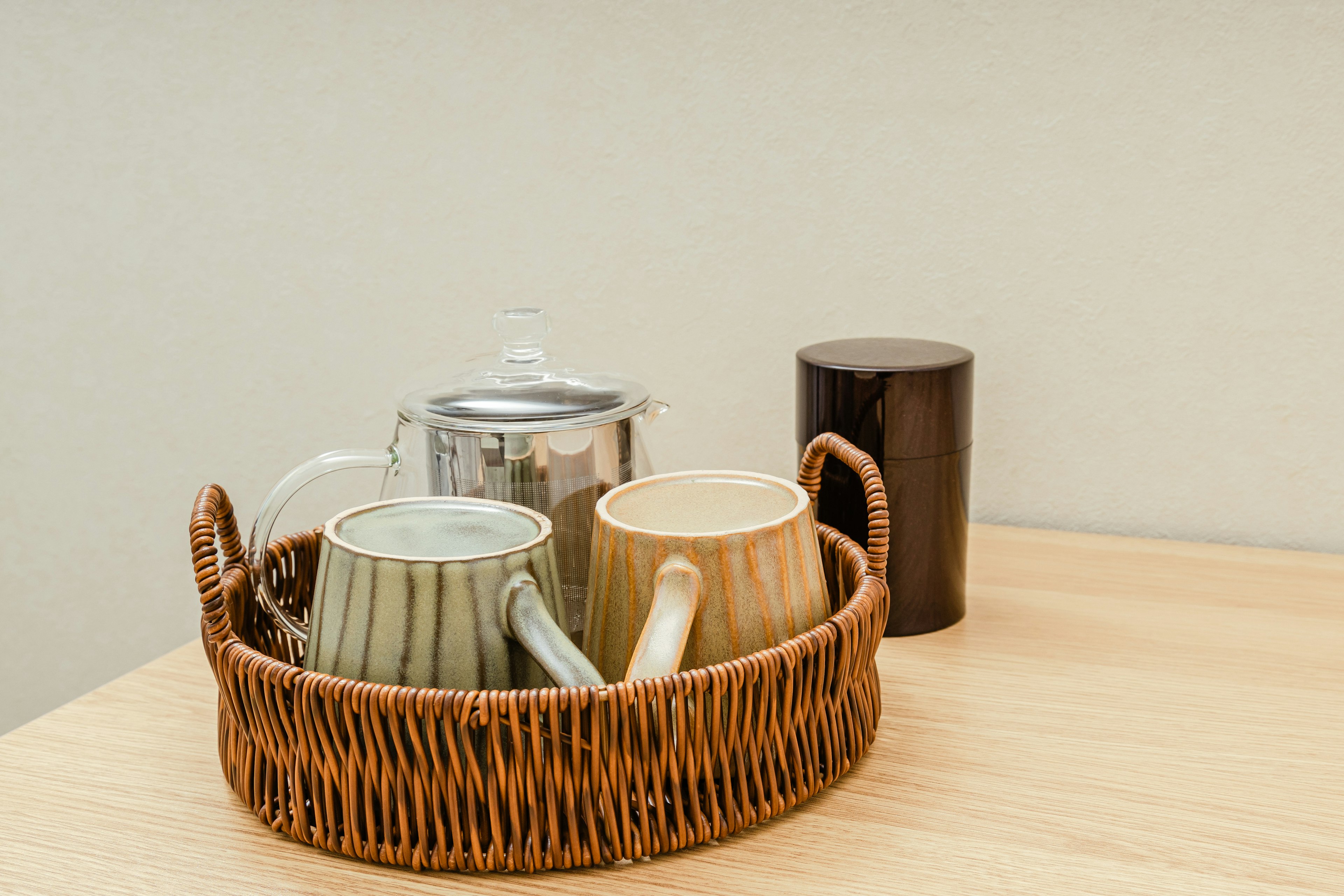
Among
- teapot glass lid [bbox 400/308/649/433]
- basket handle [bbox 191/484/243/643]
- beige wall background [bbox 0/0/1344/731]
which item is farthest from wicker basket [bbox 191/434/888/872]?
beige wall background [bbox 0/0/1344/731]

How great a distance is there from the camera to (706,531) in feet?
1.51

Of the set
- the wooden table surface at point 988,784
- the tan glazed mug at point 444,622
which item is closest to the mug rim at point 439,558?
the tan glazed mug at point 444,622

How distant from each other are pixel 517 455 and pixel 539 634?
0.12 meters

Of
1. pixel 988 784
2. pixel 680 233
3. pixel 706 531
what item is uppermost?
pixel 680 233

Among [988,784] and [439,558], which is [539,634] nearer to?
[439,558]

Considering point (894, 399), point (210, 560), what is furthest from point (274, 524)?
point (894, 399)

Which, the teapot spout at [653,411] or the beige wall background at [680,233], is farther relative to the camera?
the beige wall background at [680,233]

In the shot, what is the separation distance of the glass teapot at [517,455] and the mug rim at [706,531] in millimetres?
20

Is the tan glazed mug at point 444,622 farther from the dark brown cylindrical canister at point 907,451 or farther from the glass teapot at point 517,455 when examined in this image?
the dark brown cylindrical canister at point 907,451

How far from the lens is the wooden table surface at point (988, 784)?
1.25ft

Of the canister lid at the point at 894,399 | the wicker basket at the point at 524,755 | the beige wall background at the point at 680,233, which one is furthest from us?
the beige wall background at the point at 680,233

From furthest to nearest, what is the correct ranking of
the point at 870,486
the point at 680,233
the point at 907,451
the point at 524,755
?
the point at 680,233 → the point at 907,451 → the point at 870,486 → the point at 524,755

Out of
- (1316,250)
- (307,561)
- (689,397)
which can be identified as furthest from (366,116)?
(1316,250)

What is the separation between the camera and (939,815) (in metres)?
0.42
